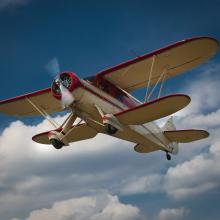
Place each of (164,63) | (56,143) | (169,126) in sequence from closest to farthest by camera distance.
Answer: (56,143)
(164,63)
(169,126)

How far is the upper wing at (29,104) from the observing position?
865 inches

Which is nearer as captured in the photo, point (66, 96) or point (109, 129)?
point (66, 96)

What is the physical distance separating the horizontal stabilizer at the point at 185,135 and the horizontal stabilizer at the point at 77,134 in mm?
4193

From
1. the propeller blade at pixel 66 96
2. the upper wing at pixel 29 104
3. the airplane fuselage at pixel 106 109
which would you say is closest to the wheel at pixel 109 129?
the airplane fuselage at pixel 106 109

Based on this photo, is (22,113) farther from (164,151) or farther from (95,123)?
(164,151)

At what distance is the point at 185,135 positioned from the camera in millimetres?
22688

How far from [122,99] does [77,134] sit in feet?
10.8

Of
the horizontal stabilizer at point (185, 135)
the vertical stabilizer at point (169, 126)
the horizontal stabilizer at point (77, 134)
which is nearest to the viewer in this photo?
the horizontal stabilizer at point (77, 134)

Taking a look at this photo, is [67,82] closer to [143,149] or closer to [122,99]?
[122,99]

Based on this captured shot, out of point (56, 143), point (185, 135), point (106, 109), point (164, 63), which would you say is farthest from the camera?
point (185, 135)

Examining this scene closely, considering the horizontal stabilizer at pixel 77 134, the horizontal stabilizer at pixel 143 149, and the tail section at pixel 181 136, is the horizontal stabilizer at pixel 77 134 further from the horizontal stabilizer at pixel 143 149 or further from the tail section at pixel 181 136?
the tail section at pixel 181 136

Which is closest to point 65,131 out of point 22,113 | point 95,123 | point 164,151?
point 95,123

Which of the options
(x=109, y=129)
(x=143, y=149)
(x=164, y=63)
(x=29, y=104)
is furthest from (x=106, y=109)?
(x=143, y=149)

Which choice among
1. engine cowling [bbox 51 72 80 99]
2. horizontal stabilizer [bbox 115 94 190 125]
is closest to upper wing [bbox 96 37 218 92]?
engine cowling [bbox 51 72 80 99]
